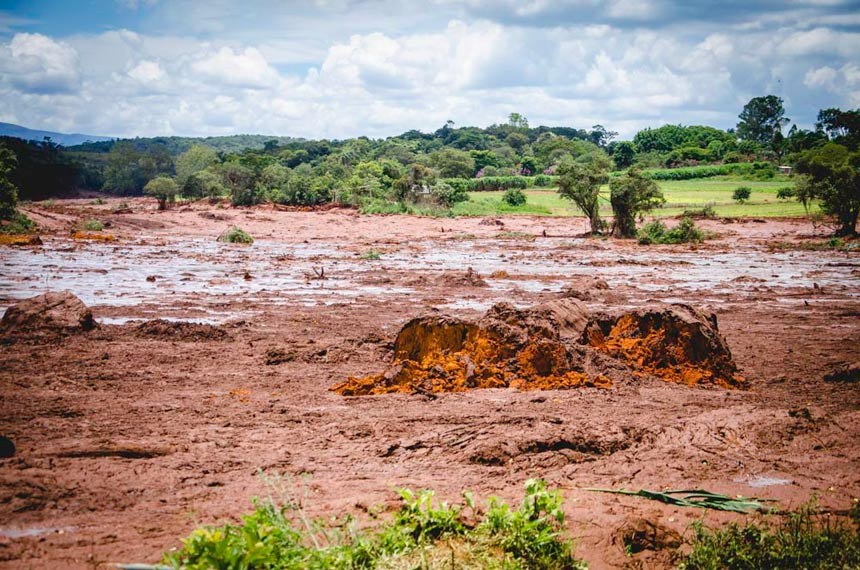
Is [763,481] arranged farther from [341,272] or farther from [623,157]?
[623,157]

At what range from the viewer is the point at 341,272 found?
2339cm

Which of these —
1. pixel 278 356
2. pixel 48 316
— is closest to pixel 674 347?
pixel 278 356

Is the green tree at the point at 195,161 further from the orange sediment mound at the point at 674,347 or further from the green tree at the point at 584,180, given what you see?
the orange sediment mound at the point at 674,347

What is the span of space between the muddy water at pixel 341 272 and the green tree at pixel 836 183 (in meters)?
4.90

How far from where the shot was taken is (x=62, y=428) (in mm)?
7125

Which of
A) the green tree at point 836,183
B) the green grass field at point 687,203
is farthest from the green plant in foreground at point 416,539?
the green grass field at point 687,203

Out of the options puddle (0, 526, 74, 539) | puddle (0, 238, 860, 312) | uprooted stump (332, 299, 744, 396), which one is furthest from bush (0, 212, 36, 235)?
puddle (0, 526, 74, 539)

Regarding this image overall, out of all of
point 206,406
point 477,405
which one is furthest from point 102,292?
point 477,405

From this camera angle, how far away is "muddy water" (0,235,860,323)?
1717cm

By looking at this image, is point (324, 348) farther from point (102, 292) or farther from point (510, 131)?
point (510, 131)

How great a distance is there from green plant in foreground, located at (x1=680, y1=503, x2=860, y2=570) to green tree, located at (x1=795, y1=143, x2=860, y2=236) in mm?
31934

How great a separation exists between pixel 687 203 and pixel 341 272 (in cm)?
3819

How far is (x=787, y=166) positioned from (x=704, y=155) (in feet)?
56.5

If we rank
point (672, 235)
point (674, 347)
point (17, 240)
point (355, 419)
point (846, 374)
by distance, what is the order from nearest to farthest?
point (355, 419)
point (846, 374)
point (674, 347)
point (17, 240)
point (672, 235)
